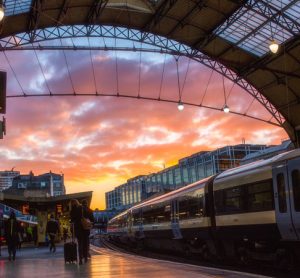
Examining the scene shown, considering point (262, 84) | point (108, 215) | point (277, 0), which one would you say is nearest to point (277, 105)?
point (262, 84)

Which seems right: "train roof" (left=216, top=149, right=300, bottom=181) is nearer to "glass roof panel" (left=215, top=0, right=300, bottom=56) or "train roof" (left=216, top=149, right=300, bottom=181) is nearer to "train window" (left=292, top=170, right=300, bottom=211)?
"train window" (left=292, top=170, right=300, bottom=211)

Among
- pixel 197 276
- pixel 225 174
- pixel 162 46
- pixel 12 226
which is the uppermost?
pixel 162 46

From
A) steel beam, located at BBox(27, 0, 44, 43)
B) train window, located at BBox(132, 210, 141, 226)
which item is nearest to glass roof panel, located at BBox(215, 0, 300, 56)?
steel beam, located at BBox(27, 0, 44, 43)

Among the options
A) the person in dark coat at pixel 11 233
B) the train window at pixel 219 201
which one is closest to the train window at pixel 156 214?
the train window at pixel 219 201

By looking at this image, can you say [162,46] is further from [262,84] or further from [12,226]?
[12,226]

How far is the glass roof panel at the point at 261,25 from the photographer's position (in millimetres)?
28375

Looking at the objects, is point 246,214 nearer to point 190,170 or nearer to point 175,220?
point 175,220

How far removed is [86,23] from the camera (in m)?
31.8

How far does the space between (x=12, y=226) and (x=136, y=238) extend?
17423 millimetres

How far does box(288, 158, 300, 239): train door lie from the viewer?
12.5 metres

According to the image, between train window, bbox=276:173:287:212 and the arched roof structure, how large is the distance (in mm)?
14059

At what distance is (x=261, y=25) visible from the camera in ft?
99.6

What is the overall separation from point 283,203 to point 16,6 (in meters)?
19.6

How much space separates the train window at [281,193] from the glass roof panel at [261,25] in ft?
54.6
